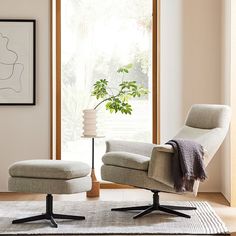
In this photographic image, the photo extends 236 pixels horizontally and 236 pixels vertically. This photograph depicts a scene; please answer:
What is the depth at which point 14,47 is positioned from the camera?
654 centimetres

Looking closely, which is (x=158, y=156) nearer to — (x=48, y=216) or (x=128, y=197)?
(x=48, y=216)

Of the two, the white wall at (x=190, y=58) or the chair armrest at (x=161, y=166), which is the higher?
the white wall at (x=190, y=58)

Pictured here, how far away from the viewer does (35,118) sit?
657cm

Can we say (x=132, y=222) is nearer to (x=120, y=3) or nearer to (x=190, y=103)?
(x=190, y=103)

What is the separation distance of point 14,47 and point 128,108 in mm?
1357

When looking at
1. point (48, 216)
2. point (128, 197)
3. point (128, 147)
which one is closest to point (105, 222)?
point (48, 216)

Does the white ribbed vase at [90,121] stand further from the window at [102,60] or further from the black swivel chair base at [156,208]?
the black swivel chair base at [156,208]

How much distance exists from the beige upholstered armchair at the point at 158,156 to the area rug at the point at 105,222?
129 millimetres

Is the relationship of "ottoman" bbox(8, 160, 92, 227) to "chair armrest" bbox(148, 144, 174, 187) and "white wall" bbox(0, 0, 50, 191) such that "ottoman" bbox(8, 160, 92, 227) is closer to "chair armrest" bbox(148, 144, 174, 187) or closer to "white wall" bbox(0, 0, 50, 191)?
"chair armrest" bbox(148, 144, 174, 187)

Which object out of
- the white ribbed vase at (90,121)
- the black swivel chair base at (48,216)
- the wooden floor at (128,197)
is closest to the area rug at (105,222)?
the black swivel chair base at (48,216)

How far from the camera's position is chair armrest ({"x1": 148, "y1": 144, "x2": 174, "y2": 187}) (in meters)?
4.71

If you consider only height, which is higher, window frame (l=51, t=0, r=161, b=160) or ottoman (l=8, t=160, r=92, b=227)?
window frame (l=51, t=0, r=161, b=160)

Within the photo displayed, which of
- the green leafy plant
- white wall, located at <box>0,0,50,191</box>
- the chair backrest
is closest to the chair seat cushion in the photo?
the chair backrest

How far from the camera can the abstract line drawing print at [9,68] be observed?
6523mm
